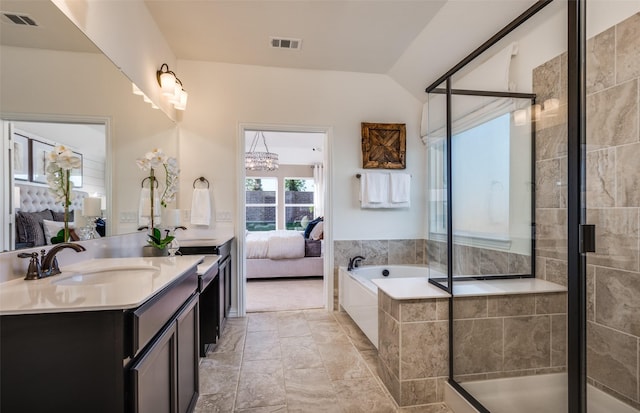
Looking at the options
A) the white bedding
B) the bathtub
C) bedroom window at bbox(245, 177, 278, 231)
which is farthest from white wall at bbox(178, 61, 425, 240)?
bedroom window at bbox(245, 177, 278, 231)

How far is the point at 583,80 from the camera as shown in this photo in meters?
1.19

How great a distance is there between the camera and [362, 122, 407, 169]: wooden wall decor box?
11.3ft

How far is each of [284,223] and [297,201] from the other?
26.5 inches

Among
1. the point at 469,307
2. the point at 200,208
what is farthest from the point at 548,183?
the point at 200,208

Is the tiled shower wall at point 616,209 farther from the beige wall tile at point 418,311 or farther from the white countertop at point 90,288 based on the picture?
the white countertop at point 90,288

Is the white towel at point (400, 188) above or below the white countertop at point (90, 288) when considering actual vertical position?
above

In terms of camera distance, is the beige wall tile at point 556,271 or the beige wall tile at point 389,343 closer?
the beige wall tile at point 556,271

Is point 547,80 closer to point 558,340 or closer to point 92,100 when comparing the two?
point 558,340

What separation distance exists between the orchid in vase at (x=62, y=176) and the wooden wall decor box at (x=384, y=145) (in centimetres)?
263

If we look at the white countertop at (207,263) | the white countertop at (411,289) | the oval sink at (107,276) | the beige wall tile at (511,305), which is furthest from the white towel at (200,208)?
the beige wall tile at (511,305)

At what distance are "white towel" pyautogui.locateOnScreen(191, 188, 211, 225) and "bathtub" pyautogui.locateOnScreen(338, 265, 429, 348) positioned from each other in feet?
5.05

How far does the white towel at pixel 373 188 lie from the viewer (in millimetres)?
3400

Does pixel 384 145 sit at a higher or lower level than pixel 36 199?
higher

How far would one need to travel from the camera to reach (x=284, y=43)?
2.90 meters
